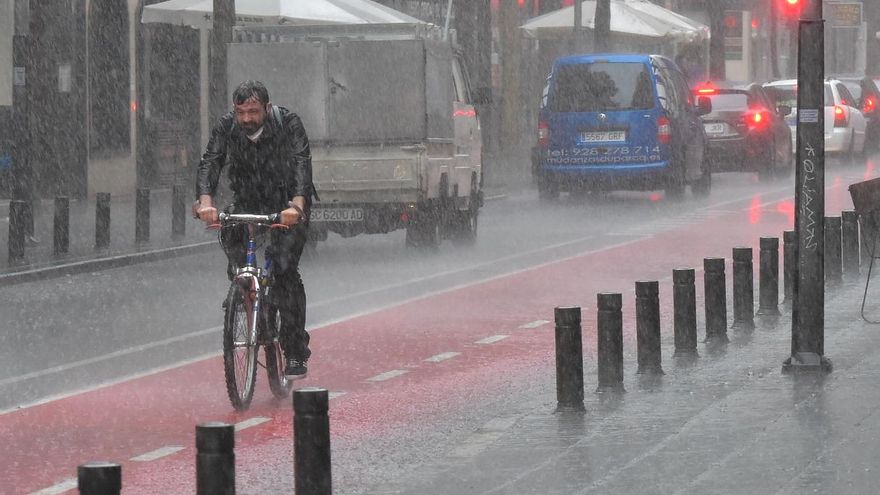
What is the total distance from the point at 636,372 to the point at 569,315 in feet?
4.78

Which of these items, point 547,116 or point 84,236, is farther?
point 547,116

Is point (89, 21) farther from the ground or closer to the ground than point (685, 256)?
farther from the ground

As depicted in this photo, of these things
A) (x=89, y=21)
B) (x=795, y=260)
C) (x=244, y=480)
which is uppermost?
(x=89, y=21)

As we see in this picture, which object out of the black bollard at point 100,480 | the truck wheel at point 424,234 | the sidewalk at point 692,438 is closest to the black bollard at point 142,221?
the truck wheel at point 424,234

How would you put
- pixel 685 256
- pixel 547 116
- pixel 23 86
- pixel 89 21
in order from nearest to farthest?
pixel 685 256, pixel 23 86, pixel 547 116, pixel 89 21

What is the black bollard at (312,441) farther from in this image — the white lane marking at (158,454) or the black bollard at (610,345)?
the black bollard at (610,345)

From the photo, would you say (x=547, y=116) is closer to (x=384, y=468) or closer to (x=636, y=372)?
(x=636, y=372)

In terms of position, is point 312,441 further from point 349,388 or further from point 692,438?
point 349,388

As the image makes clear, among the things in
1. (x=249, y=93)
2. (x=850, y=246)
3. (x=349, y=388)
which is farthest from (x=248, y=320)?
(x=850, y=246)

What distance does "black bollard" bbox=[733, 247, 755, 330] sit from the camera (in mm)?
12555

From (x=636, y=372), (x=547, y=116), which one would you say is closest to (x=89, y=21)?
(x=547, y=116)

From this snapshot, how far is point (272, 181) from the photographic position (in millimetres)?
10094

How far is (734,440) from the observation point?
830cm

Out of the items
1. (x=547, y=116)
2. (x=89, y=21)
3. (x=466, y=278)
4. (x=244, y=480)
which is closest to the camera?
(x=244, y=480)
